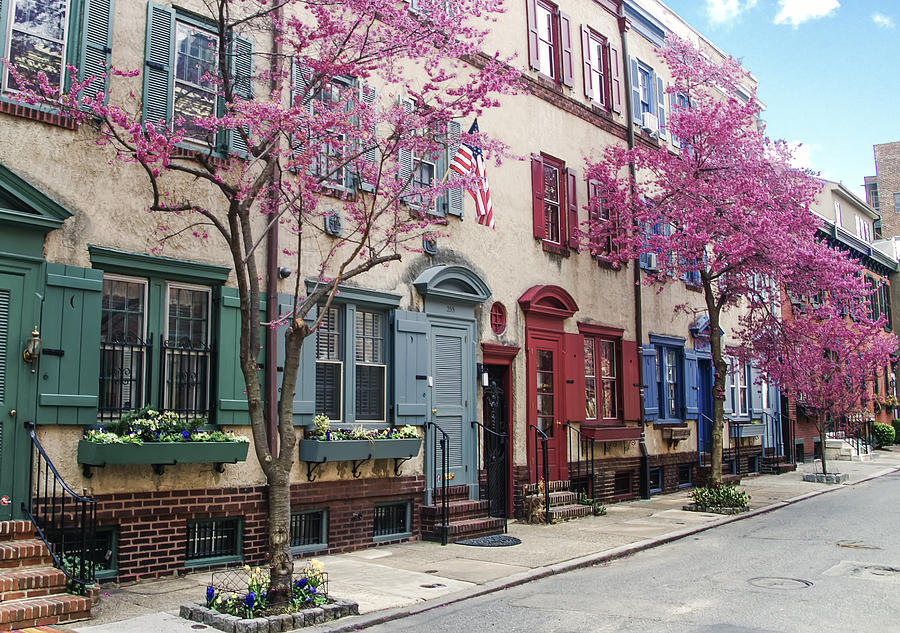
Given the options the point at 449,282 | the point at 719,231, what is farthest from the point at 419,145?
the point at 719,231

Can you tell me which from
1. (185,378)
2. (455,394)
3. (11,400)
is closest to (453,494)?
(455,394)

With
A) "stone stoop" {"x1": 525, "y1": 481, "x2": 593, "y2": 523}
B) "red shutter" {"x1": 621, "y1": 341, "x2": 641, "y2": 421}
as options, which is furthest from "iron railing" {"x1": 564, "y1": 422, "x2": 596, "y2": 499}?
"red shutter" {"x1": 621, "y1": 341, "x2": 641, "y2": 421}

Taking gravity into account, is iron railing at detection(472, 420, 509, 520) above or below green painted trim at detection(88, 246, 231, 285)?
below

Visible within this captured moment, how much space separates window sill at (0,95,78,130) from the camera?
8.50m

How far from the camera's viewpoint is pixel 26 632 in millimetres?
6785

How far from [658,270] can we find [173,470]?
1242cm

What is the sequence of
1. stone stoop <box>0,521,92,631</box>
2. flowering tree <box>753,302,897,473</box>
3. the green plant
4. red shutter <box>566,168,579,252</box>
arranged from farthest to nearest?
flowering tree <box>753,302,897,473</box>
red shutter <box>566,168,579,252</box>
the green plant
stone stoop <box>0,521,92,631</box>

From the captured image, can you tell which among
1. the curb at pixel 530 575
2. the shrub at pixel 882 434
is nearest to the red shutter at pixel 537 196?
the curb at pixel 530 575

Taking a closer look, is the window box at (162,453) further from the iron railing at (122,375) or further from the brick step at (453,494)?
the brick step at (453,494)

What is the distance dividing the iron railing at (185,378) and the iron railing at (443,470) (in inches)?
138

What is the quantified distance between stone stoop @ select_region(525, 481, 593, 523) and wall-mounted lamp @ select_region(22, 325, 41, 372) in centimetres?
826

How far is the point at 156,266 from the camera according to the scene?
9.55 m

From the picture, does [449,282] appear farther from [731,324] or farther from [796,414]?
[796,414]

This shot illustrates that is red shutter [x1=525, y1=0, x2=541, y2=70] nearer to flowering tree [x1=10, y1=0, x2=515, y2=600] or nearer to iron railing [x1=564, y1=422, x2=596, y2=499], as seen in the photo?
flowering tree [x1=10, y1=0, x2=515, y2=600]
